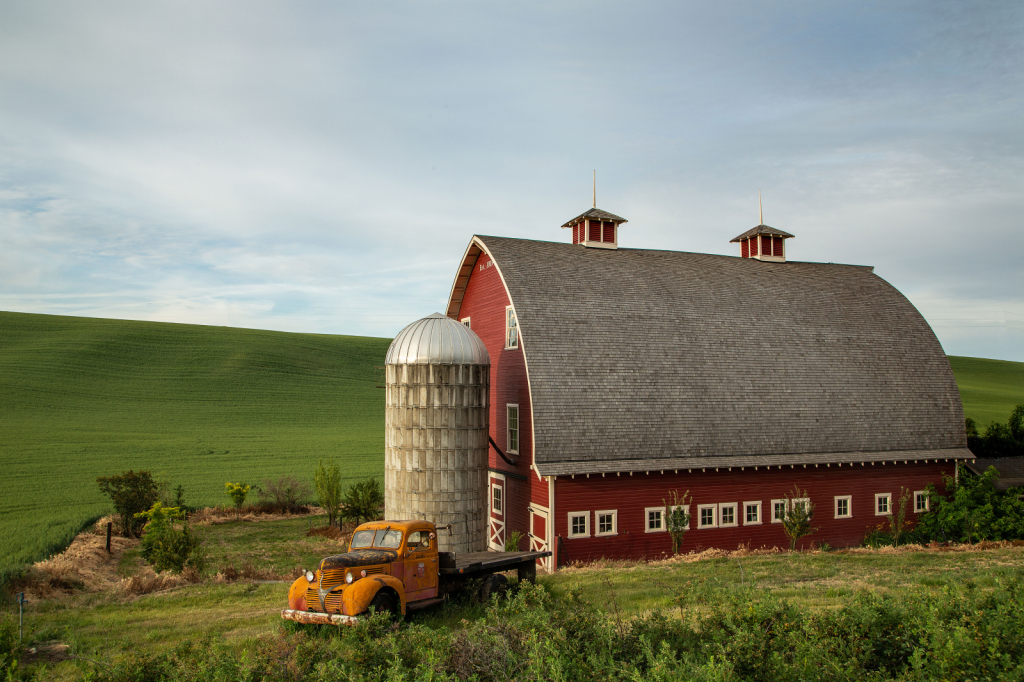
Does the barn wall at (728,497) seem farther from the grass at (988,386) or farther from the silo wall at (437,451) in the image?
the grass at (988,386)

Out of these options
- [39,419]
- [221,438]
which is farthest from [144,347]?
[221,438]

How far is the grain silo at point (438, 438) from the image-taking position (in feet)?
66.9

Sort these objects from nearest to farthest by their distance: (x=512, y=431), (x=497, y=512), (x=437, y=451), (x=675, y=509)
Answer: (x=437, y=451) < (x=675, y=509) < (x=512, y=431) < (x=497, y=512)

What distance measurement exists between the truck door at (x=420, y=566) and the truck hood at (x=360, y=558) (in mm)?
436

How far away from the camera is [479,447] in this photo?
68.8 feet

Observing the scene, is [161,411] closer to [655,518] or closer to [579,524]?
[579,524]

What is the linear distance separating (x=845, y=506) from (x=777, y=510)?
2919 mm

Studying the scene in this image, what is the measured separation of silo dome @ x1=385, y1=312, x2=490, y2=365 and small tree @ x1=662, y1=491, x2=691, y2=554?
7.39 metres

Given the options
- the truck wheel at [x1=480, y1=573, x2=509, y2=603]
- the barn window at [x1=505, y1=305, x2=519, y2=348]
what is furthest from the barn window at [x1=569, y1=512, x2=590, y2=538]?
the truck wheel at [x1=480, y1=573, x2=509, y2=603]

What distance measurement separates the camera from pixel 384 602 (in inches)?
474

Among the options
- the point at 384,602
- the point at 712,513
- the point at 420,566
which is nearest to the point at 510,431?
the point at 712,513

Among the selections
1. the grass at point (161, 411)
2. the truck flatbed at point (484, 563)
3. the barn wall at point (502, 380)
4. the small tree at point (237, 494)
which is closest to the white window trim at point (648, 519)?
the barn wall at point (502, 380)

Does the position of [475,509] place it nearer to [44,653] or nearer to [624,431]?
[624,431]

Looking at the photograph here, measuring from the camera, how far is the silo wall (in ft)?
66.9
